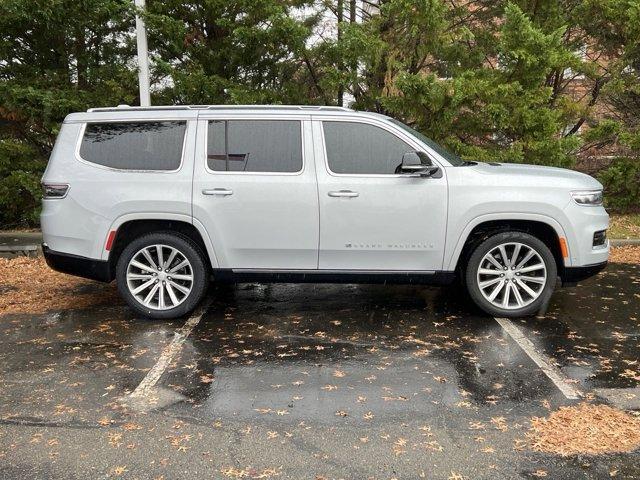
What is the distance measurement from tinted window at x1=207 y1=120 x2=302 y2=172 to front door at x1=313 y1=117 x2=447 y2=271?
24 centimetres

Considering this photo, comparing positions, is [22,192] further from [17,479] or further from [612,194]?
[612,194]

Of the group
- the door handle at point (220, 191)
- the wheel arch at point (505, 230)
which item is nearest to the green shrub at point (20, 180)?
the door handle at point (220, 191)

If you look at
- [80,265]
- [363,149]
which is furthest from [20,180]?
[363,149]

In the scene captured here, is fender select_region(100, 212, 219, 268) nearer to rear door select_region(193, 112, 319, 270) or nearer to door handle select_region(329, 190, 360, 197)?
rear door select_region(193, 112, 319, 270)

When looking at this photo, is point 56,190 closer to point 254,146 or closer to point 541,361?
point 254,146

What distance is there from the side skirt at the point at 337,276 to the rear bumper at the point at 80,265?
104cm

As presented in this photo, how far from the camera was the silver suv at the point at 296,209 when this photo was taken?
5.11 meters

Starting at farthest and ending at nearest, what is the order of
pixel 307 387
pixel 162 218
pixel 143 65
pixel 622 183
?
pixel 622 183 → pixel 143 65 → pixel 162 218 → pixel 307 387

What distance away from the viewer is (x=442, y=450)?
3.12 meters

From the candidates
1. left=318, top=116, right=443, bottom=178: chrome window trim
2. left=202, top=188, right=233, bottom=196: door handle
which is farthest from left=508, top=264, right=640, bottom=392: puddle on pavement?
left=202, top=188, right=233, bottom=196: door handle

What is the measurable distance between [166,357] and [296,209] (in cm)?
171

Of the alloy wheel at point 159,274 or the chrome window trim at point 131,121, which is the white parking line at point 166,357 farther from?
the chrome window trim at point 131,121

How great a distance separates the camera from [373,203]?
16.8 feet

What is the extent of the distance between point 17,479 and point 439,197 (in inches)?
150
